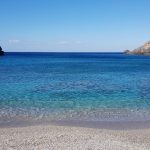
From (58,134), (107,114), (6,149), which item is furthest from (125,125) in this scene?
(6,149)

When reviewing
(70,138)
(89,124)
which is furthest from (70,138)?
(89,124)

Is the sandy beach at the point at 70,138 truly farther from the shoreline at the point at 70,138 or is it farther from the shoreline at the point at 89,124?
the shoreline at the point at 89,124

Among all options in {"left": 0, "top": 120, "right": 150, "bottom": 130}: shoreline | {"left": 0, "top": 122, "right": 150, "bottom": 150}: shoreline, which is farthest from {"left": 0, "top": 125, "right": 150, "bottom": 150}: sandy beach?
{"left": 0, "top": 120, "right": 150, "bottom": 130}: shoreline

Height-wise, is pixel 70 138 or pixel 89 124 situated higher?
pixel 70 138

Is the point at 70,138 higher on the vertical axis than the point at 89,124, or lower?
higher

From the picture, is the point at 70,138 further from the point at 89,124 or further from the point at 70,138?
the point at 89,124

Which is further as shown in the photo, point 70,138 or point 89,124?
point 89,124

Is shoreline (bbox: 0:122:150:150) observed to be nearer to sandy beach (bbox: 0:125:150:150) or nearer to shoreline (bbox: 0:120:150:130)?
sandy beach (bbox: 0:125:150:150)

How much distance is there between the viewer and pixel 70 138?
1547 cm

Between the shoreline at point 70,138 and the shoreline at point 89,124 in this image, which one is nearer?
the shoreline at point 70,138

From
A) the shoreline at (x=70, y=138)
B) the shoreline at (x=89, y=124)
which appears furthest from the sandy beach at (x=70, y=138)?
the shoreline at (x=89, y=124)

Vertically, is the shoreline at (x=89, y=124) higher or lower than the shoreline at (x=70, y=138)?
lower

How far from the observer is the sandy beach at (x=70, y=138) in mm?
13945

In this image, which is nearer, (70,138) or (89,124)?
(70,138)
